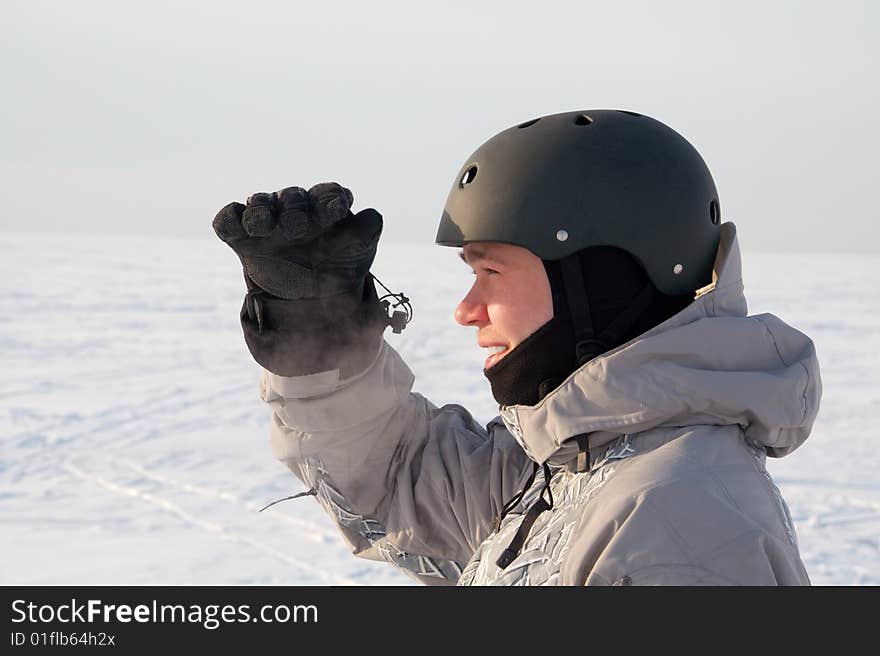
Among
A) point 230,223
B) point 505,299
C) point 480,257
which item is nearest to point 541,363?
point 505,299

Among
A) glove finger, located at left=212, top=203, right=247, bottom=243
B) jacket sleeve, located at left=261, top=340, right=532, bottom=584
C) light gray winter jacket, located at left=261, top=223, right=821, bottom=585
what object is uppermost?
glove finger, located at left=212, top=203, right=247, bottom=243

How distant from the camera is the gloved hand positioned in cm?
226

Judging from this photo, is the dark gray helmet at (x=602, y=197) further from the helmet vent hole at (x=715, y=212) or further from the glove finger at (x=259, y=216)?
the glove finger at (x=259, y=216)

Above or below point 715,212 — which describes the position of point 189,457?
below

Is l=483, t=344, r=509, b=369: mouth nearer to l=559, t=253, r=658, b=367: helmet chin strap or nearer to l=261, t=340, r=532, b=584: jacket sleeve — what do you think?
l=559, t=253, r=658, b=367: helmet chin strap

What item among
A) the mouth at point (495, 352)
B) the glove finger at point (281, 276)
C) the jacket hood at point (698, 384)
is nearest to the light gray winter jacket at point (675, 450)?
the jacket hood at point (698, 384)

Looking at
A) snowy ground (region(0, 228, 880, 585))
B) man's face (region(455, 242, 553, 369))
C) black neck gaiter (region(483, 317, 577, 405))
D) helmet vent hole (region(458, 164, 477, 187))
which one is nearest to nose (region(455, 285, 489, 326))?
man's face (region(455, 242, 553, 369))

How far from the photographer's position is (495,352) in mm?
2254

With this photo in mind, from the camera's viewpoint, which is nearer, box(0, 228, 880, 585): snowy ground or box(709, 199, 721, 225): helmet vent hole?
box(709, 199, 721, 225): helmet vent hole

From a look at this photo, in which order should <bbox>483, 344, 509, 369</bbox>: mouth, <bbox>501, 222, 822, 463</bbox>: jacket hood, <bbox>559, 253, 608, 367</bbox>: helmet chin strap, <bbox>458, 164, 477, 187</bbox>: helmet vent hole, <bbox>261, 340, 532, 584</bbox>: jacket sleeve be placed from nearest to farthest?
<bbox>501, 222, 822, 463</bbox>: jacket hood
<bbox>559, 253, 608, 367</bbox>: helmet chin strap
<bbox>483, 344, 509, 369</bbox>: mouth
<bbox>458, 164, 477, 187</bbox>: helmet vent hole
<bbox>261, 340, 532, 584</bbox>: jacket sleeve

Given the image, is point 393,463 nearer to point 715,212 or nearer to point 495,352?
point 495,352

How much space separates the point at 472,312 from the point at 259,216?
514 mm
